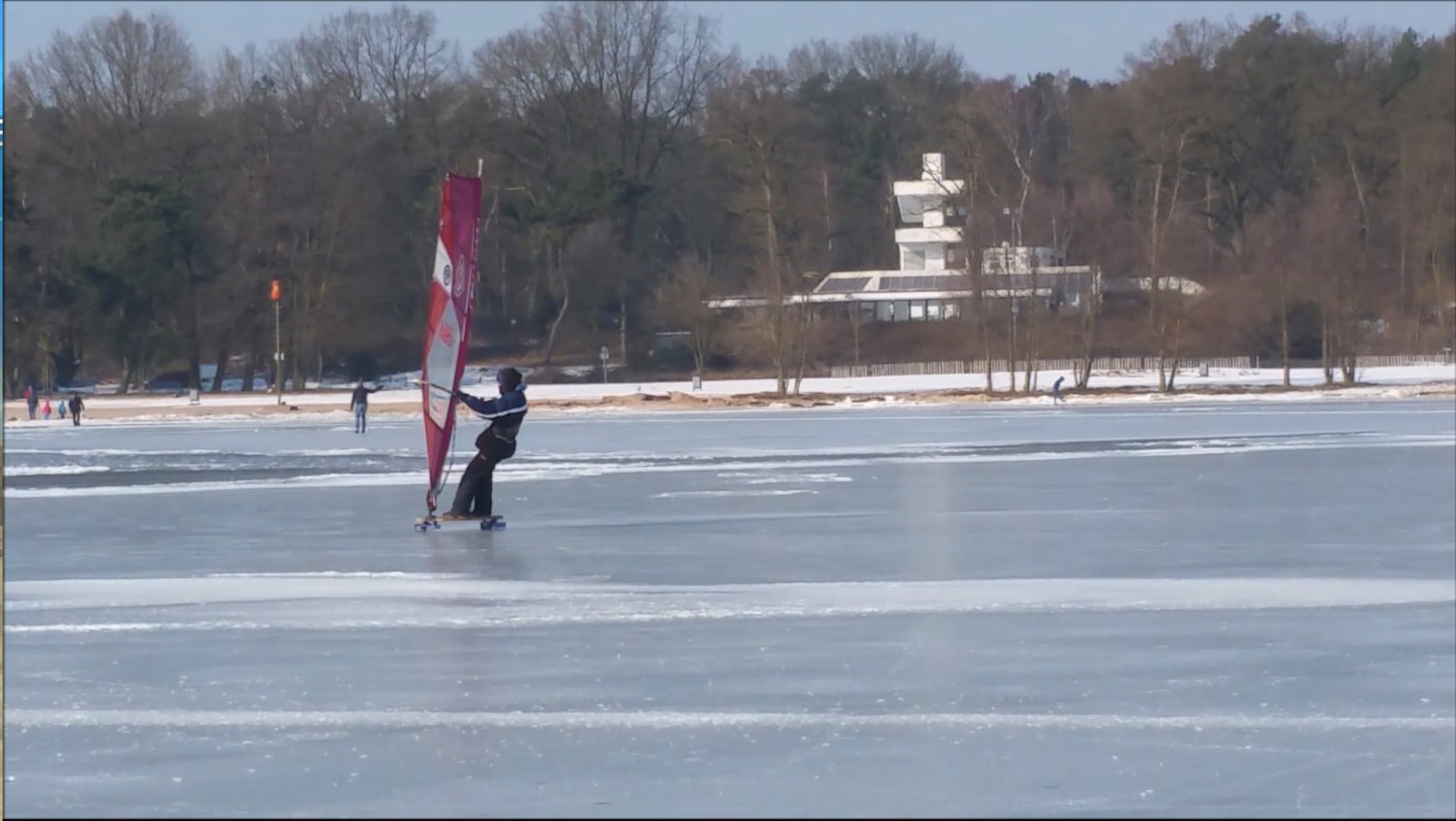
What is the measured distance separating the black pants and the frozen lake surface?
0.45 meters

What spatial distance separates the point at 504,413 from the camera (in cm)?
1209

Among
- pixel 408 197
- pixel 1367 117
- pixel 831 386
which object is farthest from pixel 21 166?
pixel 1367 117

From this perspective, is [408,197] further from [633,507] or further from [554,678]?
[554,678]

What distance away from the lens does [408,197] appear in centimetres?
5566

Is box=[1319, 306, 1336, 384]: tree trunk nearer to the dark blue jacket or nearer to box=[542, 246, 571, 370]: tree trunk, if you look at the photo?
box=[542, 246, 571, 370]: tree trunk

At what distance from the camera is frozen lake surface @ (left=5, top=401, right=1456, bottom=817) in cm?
492

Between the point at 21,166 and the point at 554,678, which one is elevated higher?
the point at 21,166

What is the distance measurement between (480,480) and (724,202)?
46337mm

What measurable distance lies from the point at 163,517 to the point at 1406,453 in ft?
43.7

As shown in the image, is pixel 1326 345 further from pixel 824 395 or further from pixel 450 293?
pixel 450 293

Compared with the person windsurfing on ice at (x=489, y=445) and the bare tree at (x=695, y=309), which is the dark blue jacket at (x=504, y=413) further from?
the bare tree at (x=695, y=309)

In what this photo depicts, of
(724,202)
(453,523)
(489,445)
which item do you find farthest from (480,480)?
(724,202)

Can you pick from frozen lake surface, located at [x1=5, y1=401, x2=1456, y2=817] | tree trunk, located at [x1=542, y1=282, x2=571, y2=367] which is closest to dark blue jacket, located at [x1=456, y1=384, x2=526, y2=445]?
frozen lake surface, located at [x1=5, y1=401, x2=1456, y2=817]

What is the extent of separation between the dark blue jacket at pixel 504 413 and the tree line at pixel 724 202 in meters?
24.1
